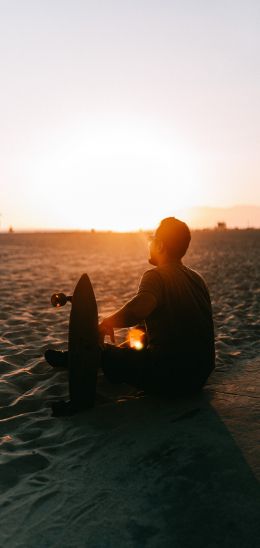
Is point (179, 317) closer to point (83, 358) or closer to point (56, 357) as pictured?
point (83, 358)

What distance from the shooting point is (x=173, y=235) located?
4500mm

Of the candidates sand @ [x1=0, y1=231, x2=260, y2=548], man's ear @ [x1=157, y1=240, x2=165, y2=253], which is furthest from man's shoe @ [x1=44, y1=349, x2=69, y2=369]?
man's ear @ [x1=157, y1=240, x2=165, y2=253]

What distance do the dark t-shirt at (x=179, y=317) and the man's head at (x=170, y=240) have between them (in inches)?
4.6

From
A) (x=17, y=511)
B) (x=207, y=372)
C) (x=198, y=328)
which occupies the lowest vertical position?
(x=17, y=511)

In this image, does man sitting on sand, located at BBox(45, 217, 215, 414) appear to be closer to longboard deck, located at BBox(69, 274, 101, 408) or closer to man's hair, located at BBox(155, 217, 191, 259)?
man's hair, located at BBox(155, 217, 191, 259)

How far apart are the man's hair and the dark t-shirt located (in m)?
0.15

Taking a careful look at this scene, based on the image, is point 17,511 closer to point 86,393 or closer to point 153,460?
point 153,460

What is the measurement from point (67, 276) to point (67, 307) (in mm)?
8630

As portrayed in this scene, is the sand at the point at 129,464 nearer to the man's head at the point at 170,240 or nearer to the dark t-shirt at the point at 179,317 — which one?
the dark t-shirt at the point at 179,317

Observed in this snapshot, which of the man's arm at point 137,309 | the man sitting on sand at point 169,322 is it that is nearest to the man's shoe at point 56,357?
the man sitting on sand at point 169,322

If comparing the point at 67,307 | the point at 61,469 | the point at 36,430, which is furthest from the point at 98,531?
the point at 67,307

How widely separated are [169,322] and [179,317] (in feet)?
0.39

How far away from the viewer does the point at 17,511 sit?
3092mm

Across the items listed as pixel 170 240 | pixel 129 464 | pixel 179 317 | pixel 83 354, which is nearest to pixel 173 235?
pixel 170 240
